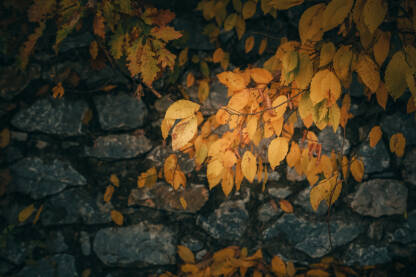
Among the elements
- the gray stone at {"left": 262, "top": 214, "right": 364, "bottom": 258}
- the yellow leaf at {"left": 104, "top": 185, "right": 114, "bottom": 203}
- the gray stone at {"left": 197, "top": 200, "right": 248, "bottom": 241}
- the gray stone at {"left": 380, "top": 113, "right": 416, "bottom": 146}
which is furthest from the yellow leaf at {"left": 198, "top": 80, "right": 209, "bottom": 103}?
the gray stone at {"left": 380, "top": 113, "right": 416, "bottom": 146}

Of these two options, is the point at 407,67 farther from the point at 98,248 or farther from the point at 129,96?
the point at 98,248

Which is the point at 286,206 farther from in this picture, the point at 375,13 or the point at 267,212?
the point at 375,13

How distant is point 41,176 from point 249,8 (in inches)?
53.9

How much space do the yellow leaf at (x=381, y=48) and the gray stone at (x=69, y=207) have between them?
4.50 ft

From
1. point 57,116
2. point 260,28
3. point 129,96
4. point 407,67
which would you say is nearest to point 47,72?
point 57,116

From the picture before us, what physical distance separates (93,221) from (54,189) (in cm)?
27

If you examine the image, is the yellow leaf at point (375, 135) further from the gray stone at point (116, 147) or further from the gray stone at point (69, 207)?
the gray stone at point (69, 207)

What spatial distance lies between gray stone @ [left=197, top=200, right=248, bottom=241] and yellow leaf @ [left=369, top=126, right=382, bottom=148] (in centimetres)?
77

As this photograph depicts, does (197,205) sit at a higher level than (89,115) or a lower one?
lower

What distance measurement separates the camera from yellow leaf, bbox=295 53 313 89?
0.66 metres

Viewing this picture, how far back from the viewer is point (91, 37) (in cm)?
126

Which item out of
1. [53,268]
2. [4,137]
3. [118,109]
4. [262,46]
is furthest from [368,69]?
[53,268]

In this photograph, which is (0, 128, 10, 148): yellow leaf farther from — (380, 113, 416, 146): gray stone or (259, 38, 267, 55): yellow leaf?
(380, 113, 416, 146): gray stone

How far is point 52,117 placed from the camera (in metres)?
1.31
